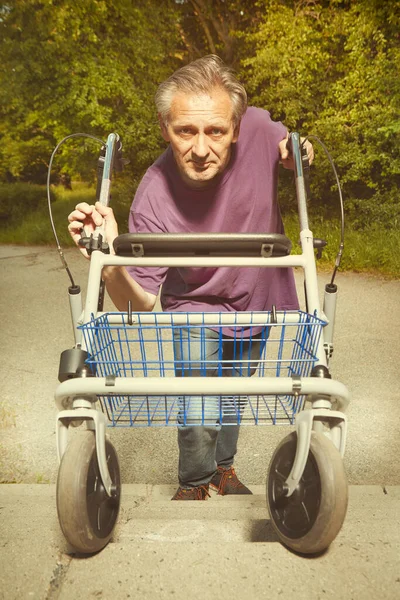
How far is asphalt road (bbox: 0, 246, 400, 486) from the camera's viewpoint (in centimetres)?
347

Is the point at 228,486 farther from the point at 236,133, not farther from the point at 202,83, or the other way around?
the point at 202,83

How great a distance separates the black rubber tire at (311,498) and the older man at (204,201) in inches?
19.5

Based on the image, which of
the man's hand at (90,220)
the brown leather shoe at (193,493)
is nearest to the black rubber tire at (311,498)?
the brown leather shoe at (193,493)

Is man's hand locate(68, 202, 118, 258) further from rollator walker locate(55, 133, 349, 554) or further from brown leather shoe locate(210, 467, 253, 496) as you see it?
brown leather shoe locate(210, 467, 253, 496)

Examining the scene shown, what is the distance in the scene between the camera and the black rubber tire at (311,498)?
1.73m

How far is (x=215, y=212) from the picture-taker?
247 centimetres

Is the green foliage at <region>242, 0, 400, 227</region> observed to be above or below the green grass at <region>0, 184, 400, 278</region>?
above

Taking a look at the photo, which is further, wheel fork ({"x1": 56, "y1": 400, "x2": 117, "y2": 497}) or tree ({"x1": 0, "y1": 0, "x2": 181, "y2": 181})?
tree ({"x1": 0, "y1": 0, "x2": 181, "y2": 181})

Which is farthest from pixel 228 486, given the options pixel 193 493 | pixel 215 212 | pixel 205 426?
pixel 215 212

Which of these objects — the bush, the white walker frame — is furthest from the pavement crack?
the bush

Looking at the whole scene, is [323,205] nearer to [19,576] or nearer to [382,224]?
[382,224]

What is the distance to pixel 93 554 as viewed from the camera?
1897mm

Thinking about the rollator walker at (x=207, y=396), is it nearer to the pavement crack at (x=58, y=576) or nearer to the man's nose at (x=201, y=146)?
the pavement crack at (x=58, y=576)

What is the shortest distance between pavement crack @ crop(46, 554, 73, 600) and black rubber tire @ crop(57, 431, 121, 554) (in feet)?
0.32
